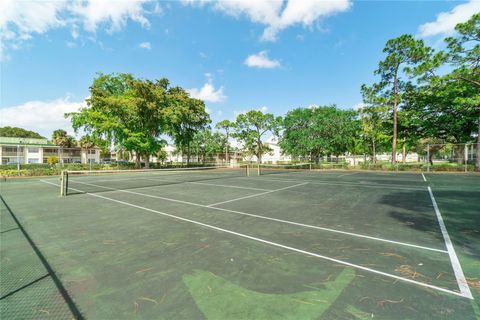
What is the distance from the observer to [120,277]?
336 cm

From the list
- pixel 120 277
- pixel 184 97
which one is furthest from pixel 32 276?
pixel 184 97

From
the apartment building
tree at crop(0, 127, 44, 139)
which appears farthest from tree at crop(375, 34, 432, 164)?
tree at crop(0, 127, 44, 139)

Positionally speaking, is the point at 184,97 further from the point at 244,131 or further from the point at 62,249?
the point at 62,249

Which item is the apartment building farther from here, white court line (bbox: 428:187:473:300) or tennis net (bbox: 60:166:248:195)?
white court line (bbox: 428:187:473:300)

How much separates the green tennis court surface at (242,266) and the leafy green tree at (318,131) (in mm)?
33081

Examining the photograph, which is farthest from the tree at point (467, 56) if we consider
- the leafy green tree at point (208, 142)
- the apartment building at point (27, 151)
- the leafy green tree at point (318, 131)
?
the apartment building at point (27, 151)

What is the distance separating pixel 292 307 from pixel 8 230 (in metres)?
7.51

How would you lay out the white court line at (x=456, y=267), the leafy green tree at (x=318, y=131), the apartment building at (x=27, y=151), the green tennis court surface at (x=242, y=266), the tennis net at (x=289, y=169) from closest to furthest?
the green tennis court surface at (x=242, y=266)
the white court line at (x=456, y=267)
the tennis net at (x=289, y=169)
the leafy green tree at (x=318, y=131)
the apartment building at (x=27, y=151)

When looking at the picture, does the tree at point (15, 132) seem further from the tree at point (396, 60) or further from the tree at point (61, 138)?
the tree at point (396, 60)

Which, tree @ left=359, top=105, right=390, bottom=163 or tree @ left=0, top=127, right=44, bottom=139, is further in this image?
tree @ left=0, top=127, right=44, bottom=139

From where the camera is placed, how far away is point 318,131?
4000cm

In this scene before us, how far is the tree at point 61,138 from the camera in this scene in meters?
61.6

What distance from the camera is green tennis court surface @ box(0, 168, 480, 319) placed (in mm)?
2627

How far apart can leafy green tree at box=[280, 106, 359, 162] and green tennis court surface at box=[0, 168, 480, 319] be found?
3308cm
